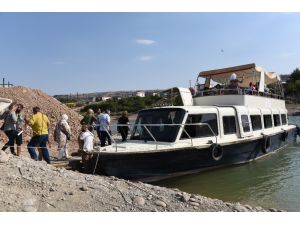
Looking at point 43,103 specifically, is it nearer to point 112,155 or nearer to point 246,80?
point 246,80

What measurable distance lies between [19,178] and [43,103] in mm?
15711

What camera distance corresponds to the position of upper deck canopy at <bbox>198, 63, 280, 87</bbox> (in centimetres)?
1687

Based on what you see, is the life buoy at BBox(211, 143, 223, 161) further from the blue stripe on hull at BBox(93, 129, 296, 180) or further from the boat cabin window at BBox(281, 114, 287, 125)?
the boat cabin window at BBox(281, 114, 287, 125)

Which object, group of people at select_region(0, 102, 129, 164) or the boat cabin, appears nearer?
group of people at select_region(0, 102, 129, 164)

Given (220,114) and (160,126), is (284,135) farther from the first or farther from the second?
(160,126)

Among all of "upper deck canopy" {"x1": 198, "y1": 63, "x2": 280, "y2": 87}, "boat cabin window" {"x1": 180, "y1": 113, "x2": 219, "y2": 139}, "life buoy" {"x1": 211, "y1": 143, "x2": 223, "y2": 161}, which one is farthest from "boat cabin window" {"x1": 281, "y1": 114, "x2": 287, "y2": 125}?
"life buoy" {"x1": 211, "y1": 143, "x2": 223, "y2": 161}

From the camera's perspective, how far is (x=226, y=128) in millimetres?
13430

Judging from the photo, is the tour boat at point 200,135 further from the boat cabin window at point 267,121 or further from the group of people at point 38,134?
the group of people at point 38,134

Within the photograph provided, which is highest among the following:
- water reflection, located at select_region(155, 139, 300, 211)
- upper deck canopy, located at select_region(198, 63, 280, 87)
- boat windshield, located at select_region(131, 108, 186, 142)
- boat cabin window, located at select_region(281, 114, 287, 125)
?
upper deck canopy, located at select_region(198, 63, 280, 87)

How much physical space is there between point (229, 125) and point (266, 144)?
3076 millimetres

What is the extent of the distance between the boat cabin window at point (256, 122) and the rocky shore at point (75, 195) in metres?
8.00

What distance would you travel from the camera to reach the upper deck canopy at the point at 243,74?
1687 cm

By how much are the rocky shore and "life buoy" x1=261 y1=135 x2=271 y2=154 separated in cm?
794
